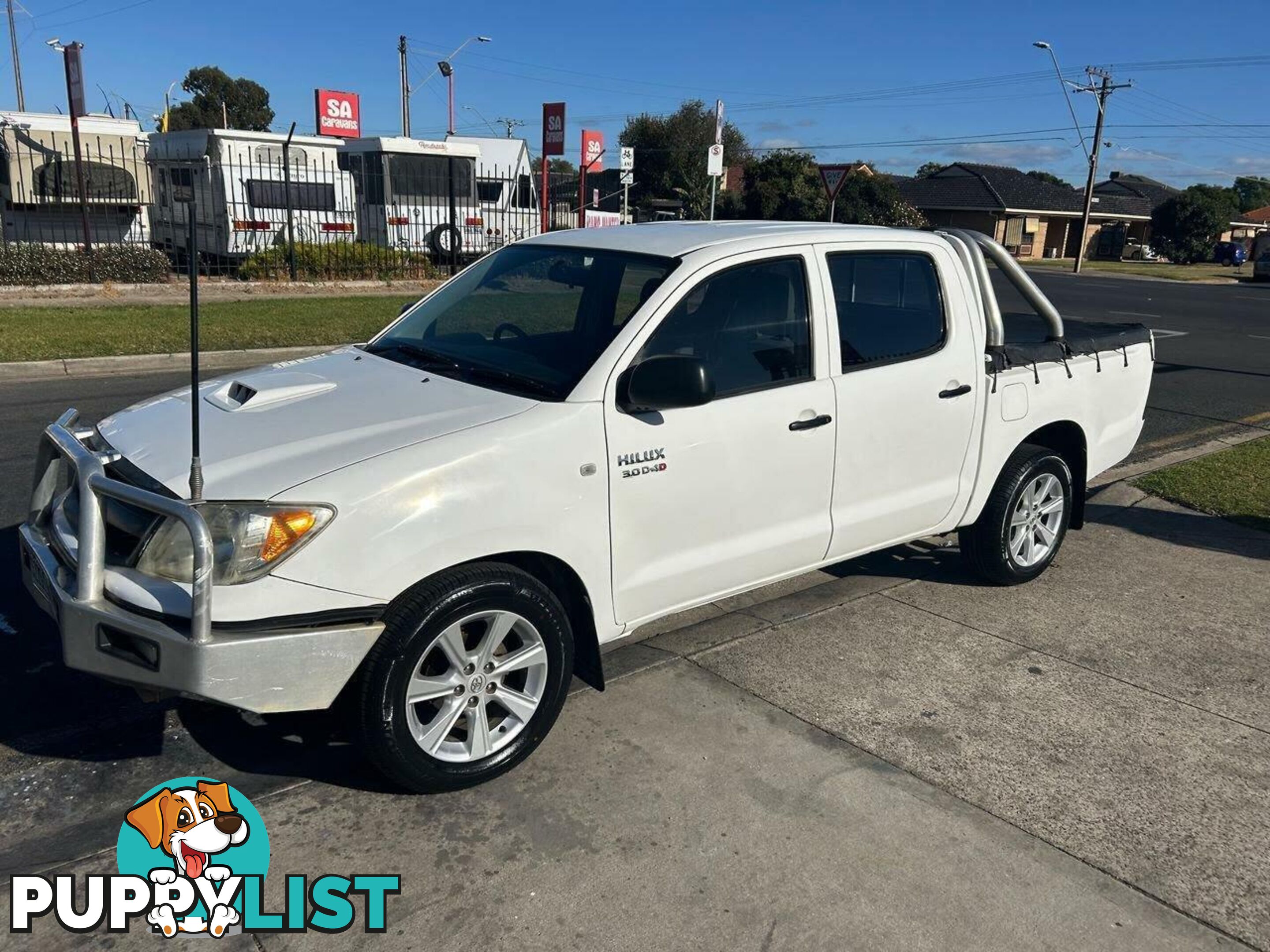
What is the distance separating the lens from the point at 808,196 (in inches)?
1966

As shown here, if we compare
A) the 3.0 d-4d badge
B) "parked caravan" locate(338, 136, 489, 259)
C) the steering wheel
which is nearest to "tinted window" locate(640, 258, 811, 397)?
the 3.0 d-4d badge

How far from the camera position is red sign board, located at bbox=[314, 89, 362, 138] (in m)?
34.6

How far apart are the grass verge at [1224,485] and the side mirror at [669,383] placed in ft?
15.7

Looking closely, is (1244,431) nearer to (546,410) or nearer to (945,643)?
(945,643)

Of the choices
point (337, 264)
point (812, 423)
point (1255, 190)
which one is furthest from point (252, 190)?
point (1255, 190)

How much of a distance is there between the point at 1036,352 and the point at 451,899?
3.84 metres

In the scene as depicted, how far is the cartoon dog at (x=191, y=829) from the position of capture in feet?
9.82

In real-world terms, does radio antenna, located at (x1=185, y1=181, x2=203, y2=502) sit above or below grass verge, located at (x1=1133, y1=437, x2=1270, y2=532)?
above

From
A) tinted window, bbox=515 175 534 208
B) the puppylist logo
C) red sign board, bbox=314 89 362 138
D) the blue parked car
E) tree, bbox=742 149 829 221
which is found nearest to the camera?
the puppylist logo

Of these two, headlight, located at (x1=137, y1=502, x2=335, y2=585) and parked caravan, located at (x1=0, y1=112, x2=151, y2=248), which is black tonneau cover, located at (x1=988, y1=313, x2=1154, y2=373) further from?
parked caravan, located at (x1=0, y1=112, x2=151, y2=248)

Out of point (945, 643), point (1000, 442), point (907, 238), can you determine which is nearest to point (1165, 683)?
point (945, 643)

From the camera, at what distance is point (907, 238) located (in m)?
4.79

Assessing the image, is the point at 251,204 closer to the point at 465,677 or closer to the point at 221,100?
the point at 465,677

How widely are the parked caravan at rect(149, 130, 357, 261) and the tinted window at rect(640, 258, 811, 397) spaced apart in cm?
1599
